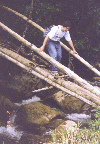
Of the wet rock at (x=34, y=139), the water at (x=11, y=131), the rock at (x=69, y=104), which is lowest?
the wet rock at (x=34, y=139)

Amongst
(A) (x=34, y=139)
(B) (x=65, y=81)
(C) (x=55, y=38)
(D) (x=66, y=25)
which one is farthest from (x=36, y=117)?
(D) (x=66, y=25)

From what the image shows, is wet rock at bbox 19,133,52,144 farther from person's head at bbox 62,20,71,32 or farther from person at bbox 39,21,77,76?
person's head at bbox 62,20,71,32

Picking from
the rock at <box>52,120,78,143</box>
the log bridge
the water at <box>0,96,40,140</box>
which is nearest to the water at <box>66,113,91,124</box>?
the rock at <box>52,120,78,143</box>

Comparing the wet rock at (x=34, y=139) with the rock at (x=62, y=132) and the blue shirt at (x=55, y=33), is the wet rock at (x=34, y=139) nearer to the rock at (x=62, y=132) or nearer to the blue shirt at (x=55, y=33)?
the rock at (x=62, y=132)

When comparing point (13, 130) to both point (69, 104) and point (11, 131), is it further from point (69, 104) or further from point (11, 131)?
point (69, 104)

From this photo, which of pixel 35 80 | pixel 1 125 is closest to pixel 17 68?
pixel 35 80

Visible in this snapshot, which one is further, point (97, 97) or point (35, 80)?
point (35, 80)

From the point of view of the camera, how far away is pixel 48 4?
25.9ft

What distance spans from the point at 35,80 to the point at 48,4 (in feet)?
12.0

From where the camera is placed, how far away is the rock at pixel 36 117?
594 centimetres

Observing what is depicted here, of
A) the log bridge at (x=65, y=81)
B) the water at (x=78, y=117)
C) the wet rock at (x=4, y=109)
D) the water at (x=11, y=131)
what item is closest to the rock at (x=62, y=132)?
the log bridge at (x=65, y=81)

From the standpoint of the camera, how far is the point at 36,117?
239 inches

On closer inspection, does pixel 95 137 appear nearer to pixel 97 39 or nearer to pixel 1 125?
pixel 1 125

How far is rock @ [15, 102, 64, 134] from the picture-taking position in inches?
234
